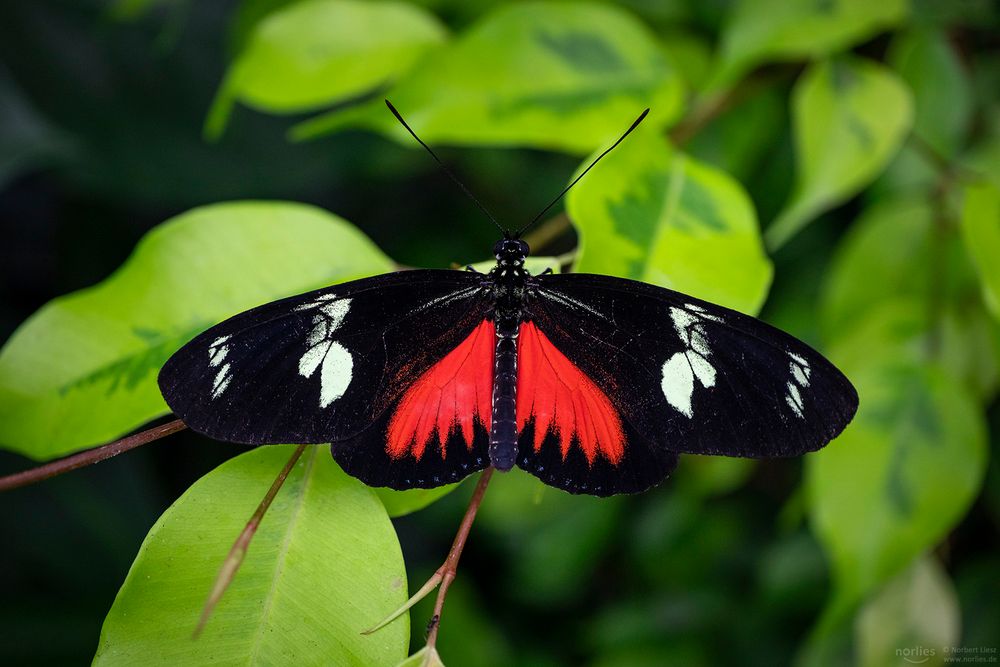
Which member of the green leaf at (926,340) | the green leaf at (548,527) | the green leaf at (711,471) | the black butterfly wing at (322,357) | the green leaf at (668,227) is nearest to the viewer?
the black butterfly wing at (322,357)

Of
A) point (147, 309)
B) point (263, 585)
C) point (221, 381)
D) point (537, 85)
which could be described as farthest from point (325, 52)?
point (263, 585)

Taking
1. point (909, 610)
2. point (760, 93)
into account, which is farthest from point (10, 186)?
point (909, 610)

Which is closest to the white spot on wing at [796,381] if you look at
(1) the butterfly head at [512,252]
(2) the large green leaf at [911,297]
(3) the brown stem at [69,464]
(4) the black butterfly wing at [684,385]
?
(4) the black butterfly wing at [684,385]

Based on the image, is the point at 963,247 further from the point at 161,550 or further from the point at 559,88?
the point at 161,550

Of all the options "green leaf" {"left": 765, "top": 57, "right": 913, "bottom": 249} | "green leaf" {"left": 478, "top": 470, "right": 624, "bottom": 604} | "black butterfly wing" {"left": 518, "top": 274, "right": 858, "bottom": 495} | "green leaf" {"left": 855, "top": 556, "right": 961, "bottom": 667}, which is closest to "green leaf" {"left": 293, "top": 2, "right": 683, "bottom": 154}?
"green leaf" {"left": 765, "top": 57, "right": 913, "bottom": 249}

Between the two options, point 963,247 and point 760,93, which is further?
point 760,93

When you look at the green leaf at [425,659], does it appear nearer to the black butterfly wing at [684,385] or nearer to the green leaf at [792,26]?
the black butterfly wing at [684,385]
